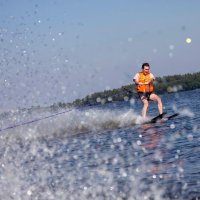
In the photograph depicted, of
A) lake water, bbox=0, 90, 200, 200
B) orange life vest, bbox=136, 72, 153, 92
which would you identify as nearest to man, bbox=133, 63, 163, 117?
orange life vest, bbox=136, 72, 153, 92

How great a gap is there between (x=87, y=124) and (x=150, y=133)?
711 centimetres

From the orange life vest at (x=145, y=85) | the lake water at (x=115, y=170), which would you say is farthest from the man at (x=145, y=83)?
the lake water at (x=115, y=170)

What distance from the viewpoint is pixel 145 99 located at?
15.5 meters

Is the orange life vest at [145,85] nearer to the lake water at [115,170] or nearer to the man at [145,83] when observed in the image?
the man at [145,83]

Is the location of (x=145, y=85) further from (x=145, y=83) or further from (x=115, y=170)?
(x=115, y=170)

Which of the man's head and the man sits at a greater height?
the man's head

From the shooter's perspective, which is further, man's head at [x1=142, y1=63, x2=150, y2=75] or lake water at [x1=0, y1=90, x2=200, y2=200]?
man's head at [x1=142, y1=63, x2=150, y2=75]

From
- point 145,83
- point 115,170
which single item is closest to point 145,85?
point 145,83

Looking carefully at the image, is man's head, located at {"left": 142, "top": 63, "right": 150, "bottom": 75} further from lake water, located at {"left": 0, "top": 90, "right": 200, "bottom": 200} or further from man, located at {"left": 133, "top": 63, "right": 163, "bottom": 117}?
lake water, located at {"left": 0, "top": 90, "right": 200, "bottom": 200}

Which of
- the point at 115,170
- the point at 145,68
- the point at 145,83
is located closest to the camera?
the point at 115,170

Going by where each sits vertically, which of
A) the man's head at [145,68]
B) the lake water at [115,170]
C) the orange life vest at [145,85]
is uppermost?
the man's head at [145,68]

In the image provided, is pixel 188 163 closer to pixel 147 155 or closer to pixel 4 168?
pixel 147 155

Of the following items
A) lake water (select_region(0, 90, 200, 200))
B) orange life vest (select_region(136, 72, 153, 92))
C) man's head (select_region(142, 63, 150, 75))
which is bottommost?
lake water (select_region(0, 90, 200, 200))

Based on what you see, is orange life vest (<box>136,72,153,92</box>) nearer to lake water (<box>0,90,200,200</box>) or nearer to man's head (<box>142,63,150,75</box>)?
man's head (<box>142,63,150,75</box>)
